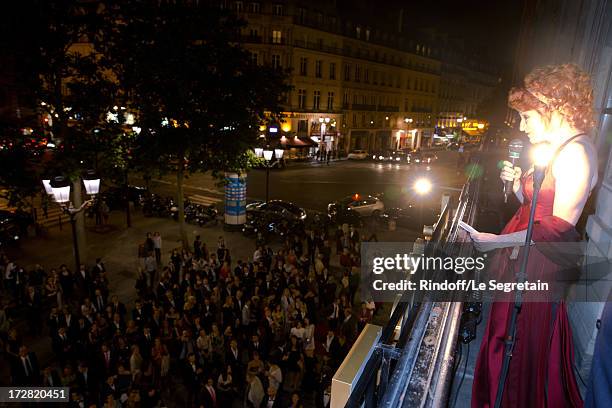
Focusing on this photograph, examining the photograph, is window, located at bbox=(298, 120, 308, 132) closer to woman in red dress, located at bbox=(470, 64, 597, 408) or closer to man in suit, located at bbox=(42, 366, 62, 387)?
man in suit, located at bbox=(42, 366, 62, 387)

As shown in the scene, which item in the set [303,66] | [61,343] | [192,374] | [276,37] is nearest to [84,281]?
[61,343]

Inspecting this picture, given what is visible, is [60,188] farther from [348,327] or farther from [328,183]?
[328,183]

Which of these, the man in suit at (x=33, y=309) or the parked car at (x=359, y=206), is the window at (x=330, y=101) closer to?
the parked car at (x=359, y=206)

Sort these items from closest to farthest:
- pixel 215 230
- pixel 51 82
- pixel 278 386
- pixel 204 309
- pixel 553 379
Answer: pixel 553 379 → pixel 278 386 → pixel 204 309 → pixel 51 82 → pixel 215 230

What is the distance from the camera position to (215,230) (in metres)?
22.2

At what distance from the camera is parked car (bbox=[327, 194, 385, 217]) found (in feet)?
77.4

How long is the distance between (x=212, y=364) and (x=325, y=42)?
48.5 metres

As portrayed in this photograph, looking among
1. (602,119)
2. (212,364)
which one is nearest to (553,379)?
(602,119)

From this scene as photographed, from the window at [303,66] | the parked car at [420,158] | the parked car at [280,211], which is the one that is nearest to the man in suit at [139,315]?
the parked car at [280,211]

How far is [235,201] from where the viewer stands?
834 inches

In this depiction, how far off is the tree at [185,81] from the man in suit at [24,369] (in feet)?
29.6

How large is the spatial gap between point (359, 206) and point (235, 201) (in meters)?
7.63

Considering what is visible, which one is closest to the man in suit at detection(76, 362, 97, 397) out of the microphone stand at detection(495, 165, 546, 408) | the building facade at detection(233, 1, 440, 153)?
the microphone stand at detection(495, 165, 546, 408)

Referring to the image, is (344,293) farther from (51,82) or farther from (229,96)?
(51,82)
